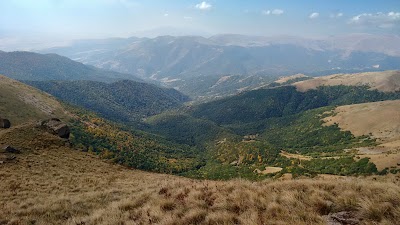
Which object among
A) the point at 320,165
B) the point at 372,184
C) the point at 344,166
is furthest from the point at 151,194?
the point at 320,165

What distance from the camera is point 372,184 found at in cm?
1183

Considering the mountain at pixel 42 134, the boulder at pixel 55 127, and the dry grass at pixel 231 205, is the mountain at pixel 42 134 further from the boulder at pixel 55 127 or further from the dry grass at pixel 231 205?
the dry grass at pixel 231 205

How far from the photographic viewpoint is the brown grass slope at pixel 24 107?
3411 inches

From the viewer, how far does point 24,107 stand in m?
99.6

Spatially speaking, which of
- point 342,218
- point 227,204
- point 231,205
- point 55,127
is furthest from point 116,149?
point 342,218

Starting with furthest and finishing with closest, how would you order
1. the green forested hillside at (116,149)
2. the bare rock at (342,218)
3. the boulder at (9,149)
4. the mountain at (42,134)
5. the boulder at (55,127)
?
1. the green forested hillside at (116,149)
2. the boulder at (55,127)
3. the mountain at (42,134)
4. the boulder at (9,149)
5. the bare rock at (342,218)

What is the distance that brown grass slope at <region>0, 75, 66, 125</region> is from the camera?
86.6 meters

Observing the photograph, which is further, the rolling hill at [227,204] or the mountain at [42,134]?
the mountain at [42,134]

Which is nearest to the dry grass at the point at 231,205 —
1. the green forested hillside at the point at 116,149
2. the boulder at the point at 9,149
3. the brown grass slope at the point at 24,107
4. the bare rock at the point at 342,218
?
the bare rock at the point at 342,218

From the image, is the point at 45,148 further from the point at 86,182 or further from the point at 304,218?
the point at 304,218

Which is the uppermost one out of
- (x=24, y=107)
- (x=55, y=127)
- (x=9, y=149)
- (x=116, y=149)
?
(x=9, y=149)

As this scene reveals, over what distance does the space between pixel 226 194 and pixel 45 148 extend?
38.7m

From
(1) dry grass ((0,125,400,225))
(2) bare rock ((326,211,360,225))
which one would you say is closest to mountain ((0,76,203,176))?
(1) dry grass ((0,125,400,225))

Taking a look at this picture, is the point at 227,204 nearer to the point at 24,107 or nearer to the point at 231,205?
the point at 231,205
